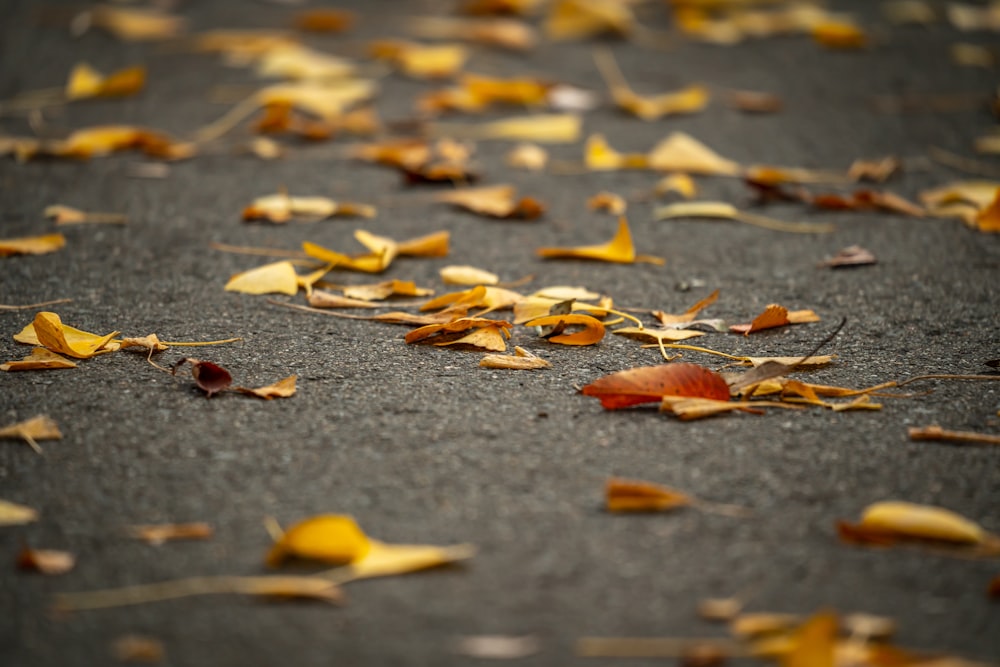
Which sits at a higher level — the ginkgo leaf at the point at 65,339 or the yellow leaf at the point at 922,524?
the yellow leaf at the point at 922,524

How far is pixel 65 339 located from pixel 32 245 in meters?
0.55

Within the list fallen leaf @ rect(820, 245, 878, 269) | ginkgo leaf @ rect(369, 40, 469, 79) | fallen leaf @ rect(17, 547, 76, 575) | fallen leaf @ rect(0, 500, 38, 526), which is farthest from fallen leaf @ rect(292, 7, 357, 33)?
fallen leaf @ rect(17, 547, 76, 575)

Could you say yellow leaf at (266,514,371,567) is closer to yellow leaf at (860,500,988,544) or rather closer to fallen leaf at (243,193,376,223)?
yellow leaf at (860,500,988,544)

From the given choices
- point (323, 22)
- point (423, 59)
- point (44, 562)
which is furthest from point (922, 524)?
point (323, 22)

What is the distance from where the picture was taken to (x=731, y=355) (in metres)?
1.62

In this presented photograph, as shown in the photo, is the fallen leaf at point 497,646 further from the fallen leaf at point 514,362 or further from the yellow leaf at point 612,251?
the yellow leaf at point 612,251

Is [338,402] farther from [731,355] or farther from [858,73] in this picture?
[858,73]

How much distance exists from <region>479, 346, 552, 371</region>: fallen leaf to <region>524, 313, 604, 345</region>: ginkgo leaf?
0.10 meters

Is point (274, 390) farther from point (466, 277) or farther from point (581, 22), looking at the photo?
point (581, 22)

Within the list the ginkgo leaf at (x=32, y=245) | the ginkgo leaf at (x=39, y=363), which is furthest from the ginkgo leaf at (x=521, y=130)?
the ginkgo leaf at (x=39, y=363)

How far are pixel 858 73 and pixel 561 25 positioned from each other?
1081mm

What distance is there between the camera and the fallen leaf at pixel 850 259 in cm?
202

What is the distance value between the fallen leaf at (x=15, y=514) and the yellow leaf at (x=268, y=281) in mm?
752

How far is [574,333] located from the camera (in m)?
1.70
